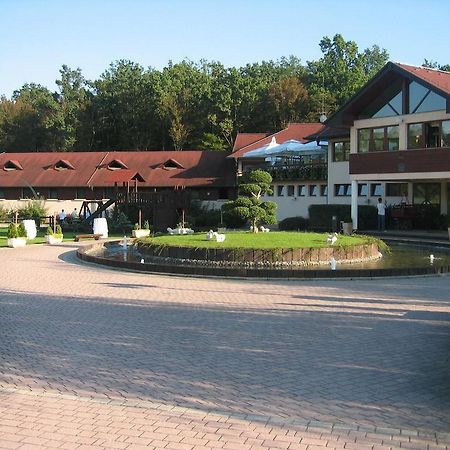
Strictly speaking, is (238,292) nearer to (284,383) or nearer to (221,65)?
(284,383)

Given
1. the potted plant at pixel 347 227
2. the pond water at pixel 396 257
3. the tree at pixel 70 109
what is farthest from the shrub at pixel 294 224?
the tree at pixel 70 109

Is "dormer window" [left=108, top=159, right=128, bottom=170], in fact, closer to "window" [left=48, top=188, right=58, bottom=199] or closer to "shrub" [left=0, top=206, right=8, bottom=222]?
"window" [left=48, top=188, right=58, bottom=199]

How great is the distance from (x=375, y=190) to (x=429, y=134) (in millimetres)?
6913

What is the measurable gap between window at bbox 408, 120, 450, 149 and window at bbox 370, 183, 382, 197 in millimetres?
5775

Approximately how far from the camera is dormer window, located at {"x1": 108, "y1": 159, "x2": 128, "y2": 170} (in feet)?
181

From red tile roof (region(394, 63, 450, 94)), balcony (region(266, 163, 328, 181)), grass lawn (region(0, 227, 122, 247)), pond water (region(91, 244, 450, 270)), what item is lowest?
pond water (region(91, 244, 450, 270))

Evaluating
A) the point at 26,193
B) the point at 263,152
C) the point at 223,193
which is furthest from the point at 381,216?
the point at 26,193

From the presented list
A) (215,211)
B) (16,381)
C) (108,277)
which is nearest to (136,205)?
(215,211)

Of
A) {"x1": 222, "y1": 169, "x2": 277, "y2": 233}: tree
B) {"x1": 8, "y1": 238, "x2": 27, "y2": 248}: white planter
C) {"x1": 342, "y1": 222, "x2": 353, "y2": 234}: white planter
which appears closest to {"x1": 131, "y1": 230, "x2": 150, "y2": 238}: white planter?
{"x1": 8, "y1": 238, "x2": 27, "y2": 248}: white planter

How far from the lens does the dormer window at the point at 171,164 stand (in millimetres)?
54062

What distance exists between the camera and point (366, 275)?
16.0m

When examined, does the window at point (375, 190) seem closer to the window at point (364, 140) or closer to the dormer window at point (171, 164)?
the window at point (364, 140)

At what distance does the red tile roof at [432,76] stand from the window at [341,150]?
7.69 metres

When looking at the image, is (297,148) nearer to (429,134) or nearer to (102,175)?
(429,134)
